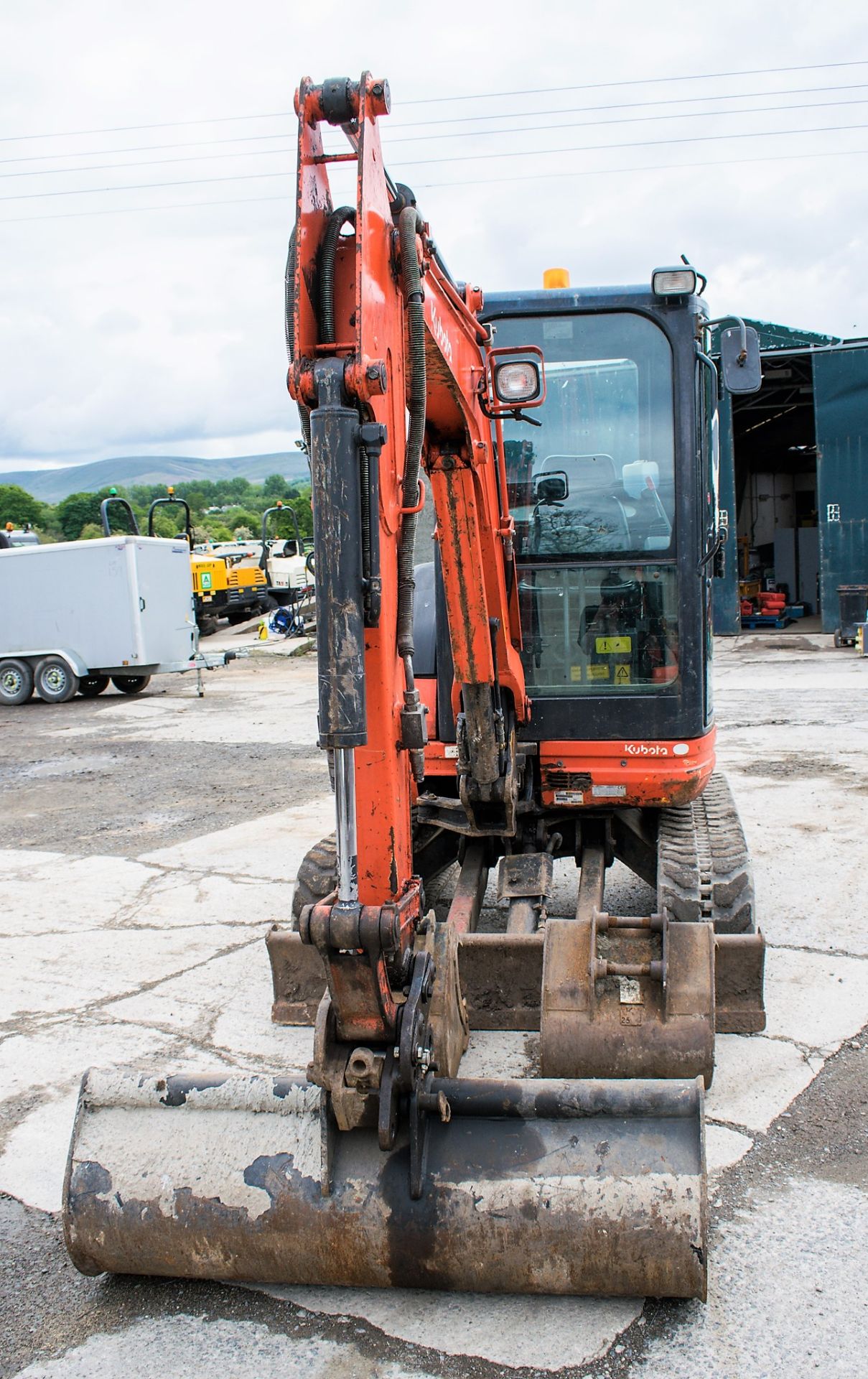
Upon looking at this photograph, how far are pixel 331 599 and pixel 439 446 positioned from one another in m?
1.36

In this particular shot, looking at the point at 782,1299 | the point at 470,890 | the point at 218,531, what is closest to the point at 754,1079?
the point at 782,1299

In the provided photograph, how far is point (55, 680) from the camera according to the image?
1625 centimetres

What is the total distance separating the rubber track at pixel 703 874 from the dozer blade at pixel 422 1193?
67.3 inches

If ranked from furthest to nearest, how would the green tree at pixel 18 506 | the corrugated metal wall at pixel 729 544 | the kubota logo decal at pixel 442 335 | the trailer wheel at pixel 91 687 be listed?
the green tree at pixel 18 506
the corrugated metal wall at pixel 729 544
the trailer wheel at pixel 91 687
the kubota logo decal at pixel 442 335

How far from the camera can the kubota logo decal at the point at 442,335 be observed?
3277 mm

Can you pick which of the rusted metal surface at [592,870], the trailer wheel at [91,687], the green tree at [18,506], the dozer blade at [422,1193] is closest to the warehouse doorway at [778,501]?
the trailer wheel at [91,687]

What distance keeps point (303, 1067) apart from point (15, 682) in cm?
1349

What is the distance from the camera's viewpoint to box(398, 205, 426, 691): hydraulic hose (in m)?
2.85

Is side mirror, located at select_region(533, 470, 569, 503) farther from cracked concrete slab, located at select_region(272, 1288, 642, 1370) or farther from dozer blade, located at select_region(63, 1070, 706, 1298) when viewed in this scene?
cracked concrete slab, located at select_region(272, 1288, 642, 1370)

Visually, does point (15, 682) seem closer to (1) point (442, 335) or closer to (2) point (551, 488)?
(2) point (551, 488)

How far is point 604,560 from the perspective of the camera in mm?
4883

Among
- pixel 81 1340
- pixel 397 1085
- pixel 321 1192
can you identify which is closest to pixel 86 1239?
pixel 81 1340

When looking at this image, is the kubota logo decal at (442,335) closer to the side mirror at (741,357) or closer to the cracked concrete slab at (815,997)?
the side mirror at (741,357)

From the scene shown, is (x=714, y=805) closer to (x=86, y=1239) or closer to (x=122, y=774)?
(x=86, y=1239)
